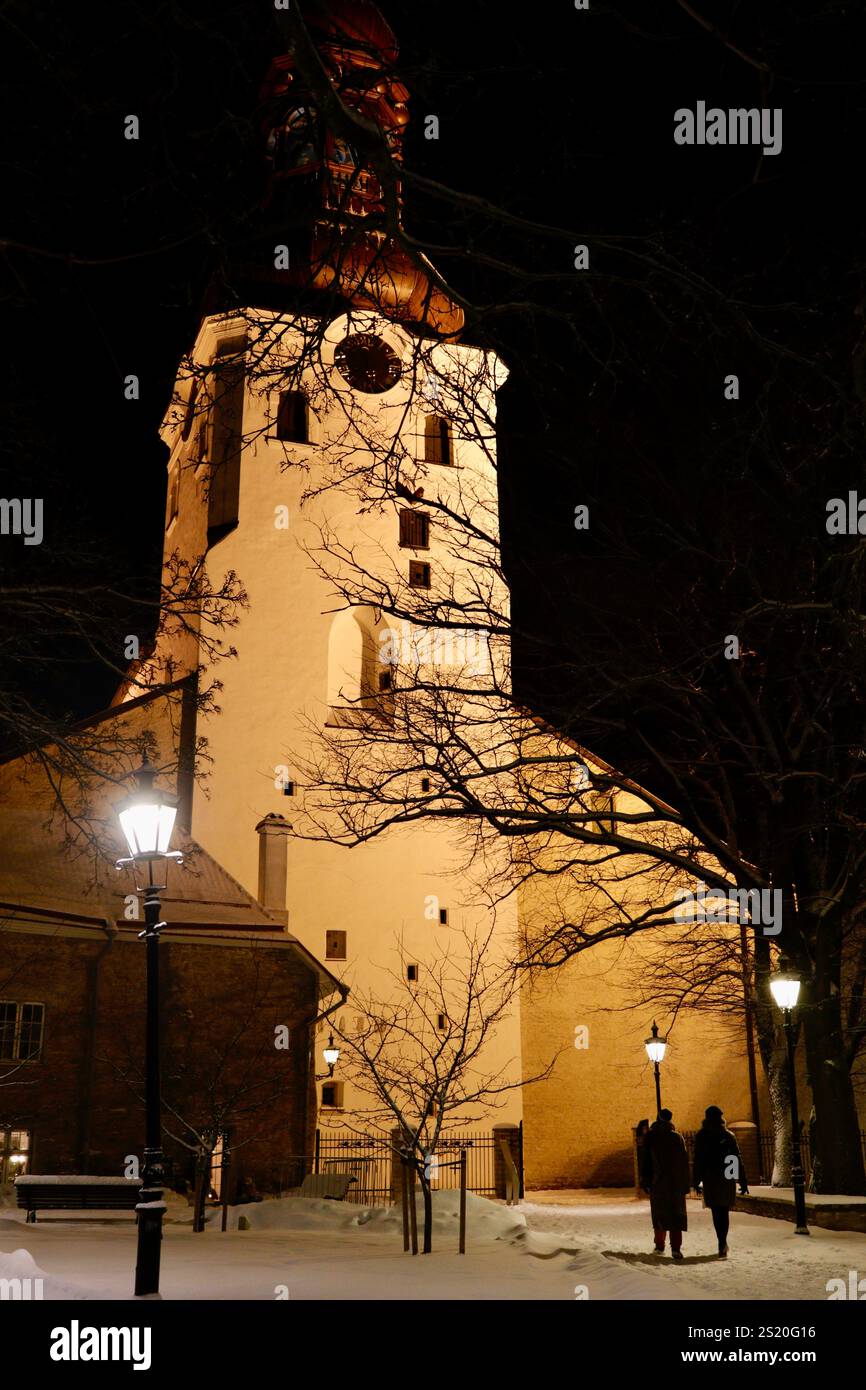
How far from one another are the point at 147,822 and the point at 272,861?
20.2 m

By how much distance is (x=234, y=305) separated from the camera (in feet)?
26.8

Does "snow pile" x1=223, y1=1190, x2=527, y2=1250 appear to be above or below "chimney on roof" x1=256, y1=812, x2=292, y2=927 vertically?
below

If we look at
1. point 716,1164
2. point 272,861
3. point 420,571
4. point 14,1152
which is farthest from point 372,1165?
point 716,1164

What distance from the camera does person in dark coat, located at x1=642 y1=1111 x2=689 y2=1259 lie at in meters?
13.8

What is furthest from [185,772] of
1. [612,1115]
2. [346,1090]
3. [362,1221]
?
[362,1221]

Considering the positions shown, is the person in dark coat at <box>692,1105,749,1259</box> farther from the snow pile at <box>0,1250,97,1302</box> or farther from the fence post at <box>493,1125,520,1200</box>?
the fence post at <box>493,1125,520,1200</box>

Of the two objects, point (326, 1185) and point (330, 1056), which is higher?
point (330, 1056)

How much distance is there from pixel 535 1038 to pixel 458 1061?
22.2m

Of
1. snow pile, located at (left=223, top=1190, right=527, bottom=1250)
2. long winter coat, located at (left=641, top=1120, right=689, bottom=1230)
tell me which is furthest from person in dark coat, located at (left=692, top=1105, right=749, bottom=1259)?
snow pile, located at (left=223, top=1190, right=527, bottom=1250)

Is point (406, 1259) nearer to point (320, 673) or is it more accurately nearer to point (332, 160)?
point (332, 160)

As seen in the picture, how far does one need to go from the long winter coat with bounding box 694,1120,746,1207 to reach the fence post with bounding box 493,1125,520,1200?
533 inches

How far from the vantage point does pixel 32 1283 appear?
8.00m

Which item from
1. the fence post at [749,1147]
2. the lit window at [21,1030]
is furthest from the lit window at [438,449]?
the lit window at [21,1030]

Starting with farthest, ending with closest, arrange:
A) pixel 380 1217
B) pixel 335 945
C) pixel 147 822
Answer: pixel 335 945 < pixel 380 1217 < pixel 147 822
